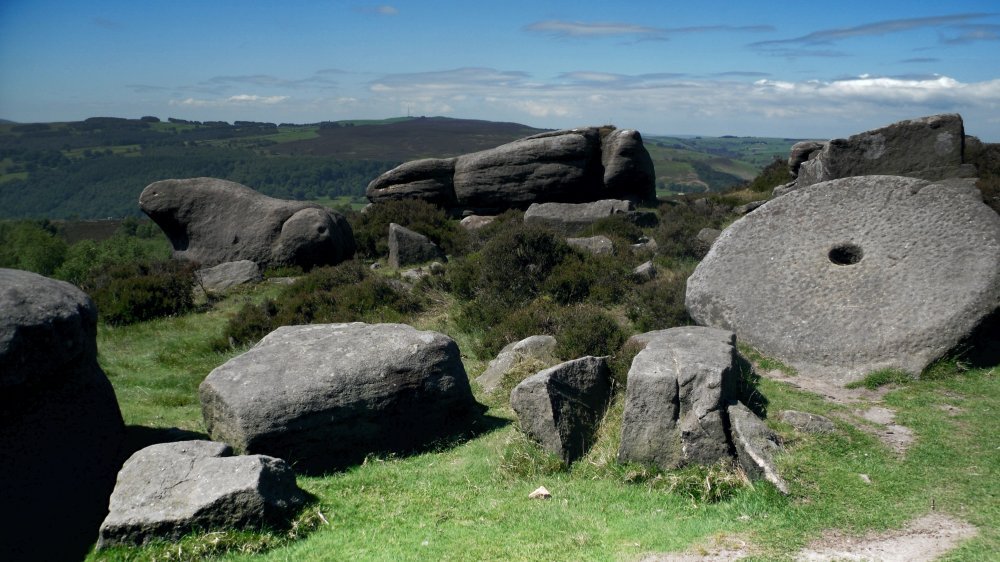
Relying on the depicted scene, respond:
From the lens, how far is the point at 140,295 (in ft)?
50.7

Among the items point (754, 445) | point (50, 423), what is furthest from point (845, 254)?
point (50, 423)

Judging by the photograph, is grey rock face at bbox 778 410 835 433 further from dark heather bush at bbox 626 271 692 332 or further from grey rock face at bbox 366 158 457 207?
grey rock face at bbox 366 158 457 207

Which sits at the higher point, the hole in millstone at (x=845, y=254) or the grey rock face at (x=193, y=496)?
the hole in millstone at (x=845, y=254)

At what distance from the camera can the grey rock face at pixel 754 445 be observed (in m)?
6.46

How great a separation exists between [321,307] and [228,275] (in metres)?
4.99

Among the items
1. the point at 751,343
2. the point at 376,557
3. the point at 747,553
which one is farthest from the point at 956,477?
the point at 376,557

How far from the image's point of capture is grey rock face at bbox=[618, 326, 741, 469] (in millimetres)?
6957

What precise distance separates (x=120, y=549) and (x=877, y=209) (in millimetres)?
10158

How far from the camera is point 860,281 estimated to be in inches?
392

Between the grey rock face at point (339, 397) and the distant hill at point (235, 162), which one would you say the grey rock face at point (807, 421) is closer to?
the grey rock face at point (339, 397)

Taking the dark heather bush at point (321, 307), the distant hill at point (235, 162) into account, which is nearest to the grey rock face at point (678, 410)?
the dark heather bush at point (321, 307)

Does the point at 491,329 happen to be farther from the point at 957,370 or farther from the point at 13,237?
the point at 13,237

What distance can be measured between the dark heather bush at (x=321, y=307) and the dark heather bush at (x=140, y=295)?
2.10 metres

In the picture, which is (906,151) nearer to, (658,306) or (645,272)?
(645,272)
